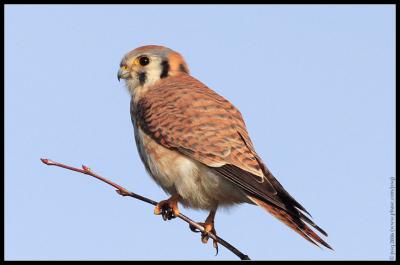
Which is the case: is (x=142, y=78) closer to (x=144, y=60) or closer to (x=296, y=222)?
(x=144, y=60)

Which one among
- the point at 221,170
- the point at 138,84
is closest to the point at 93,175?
the point at 221,170

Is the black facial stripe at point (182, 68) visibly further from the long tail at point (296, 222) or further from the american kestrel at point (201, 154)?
the long tail at point (296, 222)

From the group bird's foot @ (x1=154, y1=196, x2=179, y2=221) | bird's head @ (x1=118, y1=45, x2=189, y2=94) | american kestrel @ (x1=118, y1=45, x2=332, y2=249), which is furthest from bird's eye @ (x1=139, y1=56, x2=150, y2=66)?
bird's foot @ (x1=154, y1=196, x2=179, y2=221)

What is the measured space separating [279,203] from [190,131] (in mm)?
985

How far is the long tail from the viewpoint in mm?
3933

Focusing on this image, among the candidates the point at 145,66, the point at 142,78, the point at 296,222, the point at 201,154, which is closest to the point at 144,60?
the point at 145,66

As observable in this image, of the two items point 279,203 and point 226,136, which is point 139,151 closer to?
point 226,136

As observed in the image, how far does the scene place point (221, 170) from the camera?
4.64 metres

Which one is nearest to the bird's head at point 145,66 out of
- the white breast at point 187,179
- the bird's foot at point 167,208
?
the white breast at point 187,179

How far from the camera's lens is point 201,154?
4742 millimetres

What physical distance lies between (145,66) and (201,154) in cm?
141

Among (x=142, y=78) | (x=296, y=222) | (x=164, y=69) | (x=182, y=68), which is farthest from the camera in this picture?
(x=182, y=68)

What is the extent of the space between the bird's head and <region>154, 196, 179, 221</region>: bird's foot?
118 cm

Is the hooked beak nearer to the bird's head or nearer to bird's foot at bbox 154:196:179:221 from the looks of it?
the bird's head
